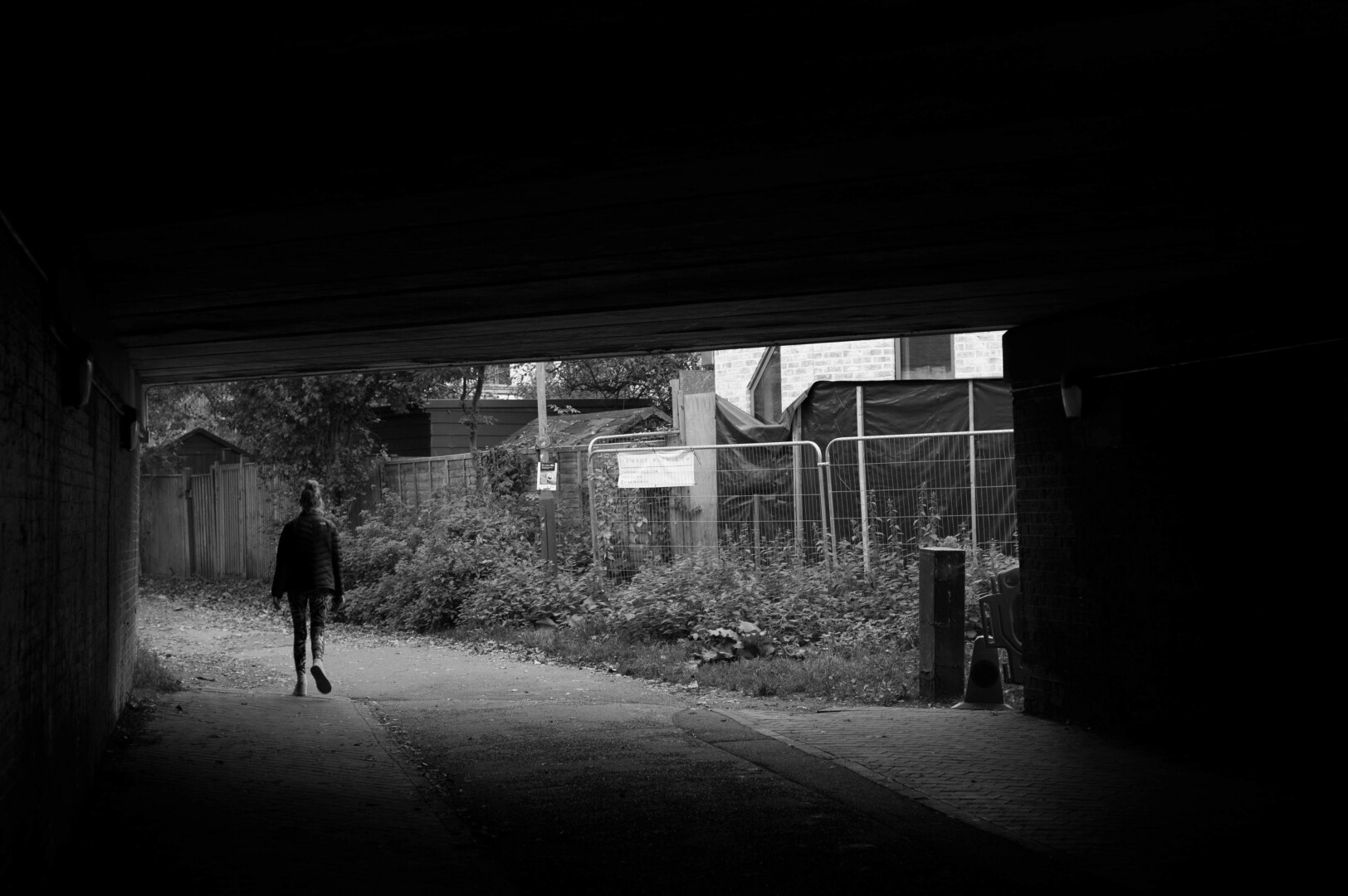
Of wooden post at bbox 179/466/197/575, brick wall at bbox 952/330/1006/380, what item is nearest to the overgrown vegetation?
brick wall at bbox 952/330/1006/380

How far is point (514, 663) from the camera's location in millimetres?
14258

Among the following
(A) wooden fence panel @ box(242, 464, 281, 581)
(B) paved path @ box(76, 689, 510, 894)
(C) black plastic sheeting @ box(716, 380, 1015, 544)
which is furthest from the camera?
(A) wooden fence panel @ box(242, 464, 281, 581)

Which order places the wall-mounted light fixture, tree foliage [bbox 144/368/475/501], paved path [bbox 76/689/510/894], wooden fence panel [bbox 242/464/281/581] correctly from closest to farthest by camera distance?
paved path [bbox 76/689/510/894] → the wall-mounted light fixture → tree foliage [bbox 144/368/475/501] → wooden fence panel [bbox 242/464/281/581]

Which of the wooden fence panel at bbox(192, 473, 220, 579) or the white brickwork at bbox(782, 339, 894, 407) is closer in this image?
the white brickwork at bbox(782, 339, 894, 407)

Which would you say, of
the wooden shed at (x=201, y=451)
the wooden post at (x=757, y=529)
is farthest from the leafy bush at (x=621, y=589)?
the wooden shed at (x=201, y=451)

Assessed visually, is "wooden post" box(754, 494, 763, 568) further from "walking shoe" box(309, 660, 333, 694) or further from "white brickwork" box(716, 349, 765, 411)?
"white brickwork" box(716, 349, 765, 411)

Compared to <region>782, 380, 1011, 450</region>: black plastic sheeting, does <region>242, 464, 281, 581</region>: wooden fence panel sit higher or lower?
lower

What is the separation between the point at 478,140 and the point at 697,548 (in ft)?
37.7

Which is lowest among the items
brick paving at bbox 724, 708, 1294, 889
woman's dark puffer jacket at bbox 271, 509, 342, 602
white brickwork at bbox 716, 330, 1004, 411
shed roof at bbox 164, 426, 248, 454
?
brick paving at bbox 724, 708, 1294, 889

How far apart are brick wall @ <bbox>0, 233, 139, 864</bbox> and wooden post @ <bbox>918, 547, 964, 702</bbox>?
20.3 ft

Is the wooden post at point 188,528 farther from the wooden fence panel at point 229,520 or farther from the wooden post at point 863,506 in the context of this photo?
the wooden post at point 863,506

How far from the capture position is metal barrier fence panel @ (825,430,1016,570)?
15.3 meters

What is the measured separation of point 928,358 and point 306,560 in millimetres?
14420

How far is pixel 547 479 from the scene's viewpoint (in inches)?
703
